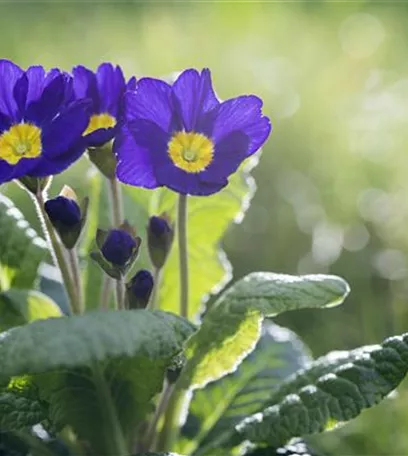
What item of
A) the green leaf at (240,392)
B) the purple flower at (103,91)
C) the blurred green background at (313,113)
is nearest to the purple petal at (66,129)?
the purple flower at (103,91)

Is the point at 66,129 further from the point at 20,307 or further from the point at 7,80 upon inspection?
the point at 20,307

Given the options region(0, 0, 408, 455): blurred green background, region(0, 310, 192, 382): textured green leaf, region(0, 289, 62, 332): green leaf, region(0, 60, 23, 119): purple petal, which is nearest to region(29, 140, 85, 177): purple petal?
region(0, 60, 23, 119): purple petal

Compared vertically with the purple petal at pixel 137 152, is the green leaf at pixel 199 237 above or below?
below

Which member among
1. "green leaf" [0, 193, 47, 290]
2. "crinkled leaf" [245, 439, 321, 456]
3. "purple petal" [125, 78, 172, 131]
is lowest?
"crinkled leaf" [245, 439, 321, 456]

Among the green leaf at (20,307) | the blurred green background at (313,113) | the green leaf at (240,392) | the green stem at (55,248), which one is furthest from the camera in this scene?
the blurred green background at (313,113)

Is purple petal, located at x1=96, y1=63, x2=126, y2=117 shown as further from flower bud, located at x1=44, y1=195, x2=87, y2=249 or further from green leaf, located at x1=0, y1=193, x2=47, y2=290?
green leaf, located at x1=0, y1=193, x2=47, y2=290

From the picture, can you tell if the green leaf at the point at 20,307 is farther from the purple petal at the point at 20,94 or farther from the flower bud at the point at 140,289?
the purple petal at the point at 20,94
